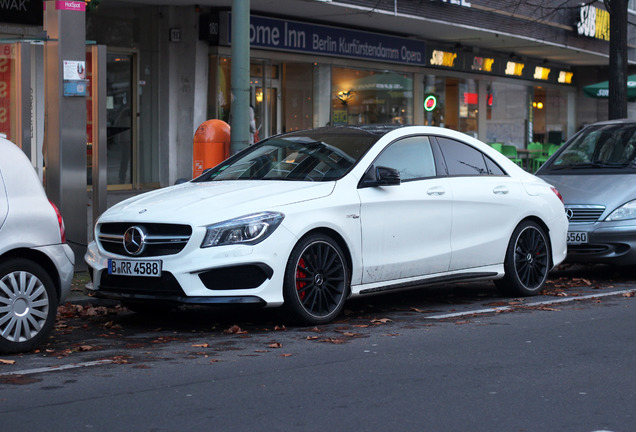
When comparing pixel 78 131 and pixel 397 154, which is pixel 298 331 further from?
pixel 78 131

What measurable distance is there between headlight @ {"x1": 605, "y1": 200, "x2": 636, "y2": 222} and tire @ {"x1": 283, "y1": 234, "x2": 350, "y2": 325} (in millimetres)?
4051

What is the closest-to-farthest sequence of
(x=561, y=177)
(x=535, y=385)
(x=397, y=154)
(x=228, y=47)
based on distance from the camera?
1. (x=535, y=385)
2. (x=397, y=154)
3. (x=561, y=177)
4. (x=228, y=47)

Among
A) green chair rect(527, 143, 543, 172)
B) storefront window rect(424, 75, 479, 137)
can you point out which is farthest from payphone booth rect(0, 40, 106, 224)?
green chair rect(527, 143, 543, 172)

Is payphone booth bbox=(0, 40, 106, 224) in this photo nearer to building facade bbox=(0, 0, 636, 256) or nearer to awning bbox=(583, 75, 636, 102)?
building facade bbox=(0, 0, 636, 256)

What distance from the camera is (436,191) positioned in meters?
8.62

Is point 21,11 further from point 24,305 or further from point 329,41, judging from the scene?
point 24,305

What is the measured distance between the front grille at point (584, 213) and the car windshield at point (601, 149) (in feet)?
3.15

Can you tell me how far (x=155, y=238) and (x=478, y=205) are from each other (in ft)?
10.4

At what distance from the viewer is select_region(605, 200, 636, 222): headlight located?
34.8ft

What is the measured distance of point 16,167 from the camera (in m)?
6.88

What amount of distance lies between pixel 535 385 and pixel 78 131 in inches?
252

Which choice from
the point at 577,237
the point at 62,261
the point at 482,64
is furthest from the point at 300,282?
the point at 482,64

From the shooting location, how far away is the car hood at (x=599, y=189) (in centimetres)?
1075

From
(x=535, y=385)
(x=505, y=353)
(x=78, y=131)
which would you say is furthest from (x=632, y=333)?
(x=78, y=131)
